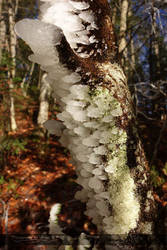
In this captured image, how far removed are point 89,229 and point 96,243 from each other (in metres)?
1.79

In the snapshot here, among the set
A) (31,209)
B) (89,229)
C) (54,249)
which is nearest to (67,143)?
(54,249)

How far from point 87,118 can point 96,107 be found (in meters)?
0.05

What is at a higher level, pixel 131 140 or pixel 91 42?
pixel 91 42

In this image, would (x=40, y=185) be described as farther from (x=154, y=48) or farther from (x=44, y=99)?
(x=154, y=48)

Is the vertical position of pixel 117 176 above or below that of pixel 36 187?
above

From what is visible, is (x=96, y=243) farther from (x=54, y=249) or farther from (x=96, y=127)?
(x=96, y=127)

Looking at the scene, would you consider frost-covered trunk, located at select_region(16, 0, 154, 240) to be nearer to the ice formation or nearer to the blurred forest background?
the ice formation

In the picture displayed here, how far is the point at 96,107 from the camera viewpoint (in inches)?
24.7

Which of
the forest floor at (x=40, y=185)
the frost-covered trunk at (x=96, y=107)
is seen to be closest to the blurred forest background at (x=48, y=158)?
the forest floor at (x=40, y=185)

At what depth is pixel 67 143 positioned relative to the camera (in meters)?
0.74

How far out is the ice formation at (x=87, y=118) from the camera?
52 cm

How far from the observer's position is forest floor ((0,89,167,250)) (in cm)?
250

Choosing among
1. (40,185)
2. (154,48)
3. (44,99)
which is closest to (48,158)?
(40,185)

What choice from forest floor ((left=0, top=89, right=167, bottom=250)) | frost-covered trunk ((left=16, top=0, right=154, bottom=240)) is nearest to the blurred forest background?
forest floor ((left=0, top=89, right=167, bottom=250))
